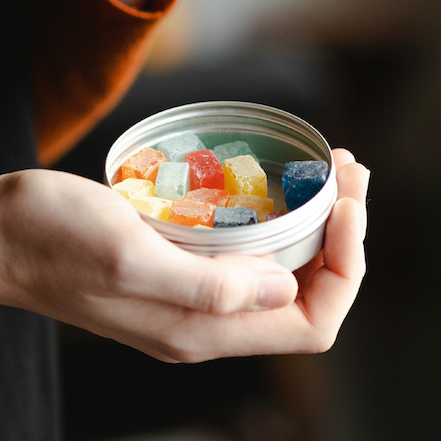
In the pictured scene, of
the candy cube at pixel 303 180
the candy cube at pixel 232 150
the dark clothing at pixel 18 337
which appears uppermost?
the candy cube at pixel 303 180

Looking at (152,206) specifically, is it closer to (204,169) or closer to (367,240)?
(204,169)

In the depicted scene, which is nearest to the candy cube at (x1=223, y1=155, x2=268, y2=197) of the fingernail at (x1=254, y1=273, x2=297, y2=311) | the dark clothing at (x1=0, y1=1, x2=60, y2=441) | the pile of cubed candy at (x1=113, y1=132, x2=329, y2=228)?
the pile of cubed candy at (x1=113, y1=132, x2=329, y2=228)

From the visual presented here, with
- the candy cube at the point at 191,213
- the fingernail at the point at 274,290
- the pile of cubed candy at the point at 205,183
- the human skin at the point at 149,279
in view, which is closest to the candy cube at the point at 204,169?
the pile of cubed candy at the point at 205,183

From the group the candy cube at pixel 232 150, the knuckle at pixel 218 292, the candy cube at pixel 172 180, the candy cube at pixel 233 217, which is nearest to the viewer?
the knuckle at pixel 218 292

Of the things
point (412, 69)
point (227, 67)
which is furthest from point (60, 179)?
point (412, 69)

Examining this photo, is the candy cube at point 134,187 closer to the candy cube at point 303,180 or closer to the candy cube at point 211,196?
the candy cube at point 211,196

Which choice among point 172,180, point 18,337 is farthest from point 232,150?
point 18,337
